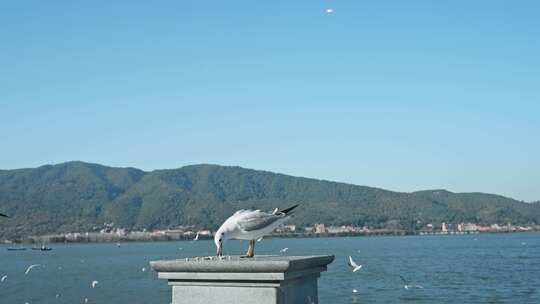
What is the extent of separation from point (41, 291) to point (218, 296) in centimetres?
7876

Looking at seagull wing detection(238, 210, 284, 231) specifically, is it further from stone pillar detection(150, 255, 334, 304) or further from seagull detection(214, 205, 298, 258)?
stone pillar detection(150, 255, 334, 304)

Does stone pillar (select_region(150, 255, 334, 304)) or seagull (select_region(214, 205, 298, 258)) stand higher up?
seagull (select_region(214, 205, 298, 258))

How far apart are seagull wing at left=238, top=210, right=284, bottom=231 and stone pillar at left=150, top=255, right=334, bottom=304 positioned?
1.81ft

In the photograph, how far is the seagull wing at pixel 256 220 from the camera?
6.91 m

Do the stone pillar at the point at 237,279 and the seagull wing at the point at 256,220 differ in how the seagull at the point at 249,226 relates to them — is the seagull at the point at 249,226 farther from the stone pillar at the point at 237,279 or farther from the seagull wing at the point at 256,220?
the stone pillar at the point at 237,279

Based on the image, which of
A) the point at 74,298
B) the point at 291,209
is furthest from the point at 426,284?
the point at 291,209

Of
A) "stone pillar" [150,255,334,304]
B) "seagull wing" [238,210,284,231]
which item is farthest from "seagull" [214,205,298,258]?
"stone pillar" [150,255,334,304]

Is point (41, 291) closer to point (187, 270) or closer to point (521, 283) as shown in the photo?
point (521, 283)

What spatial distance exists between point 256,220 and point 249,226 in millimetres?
90

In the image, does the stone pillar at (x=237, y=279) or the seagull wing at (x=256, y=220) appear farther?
the seagull wing at (x=256, y=220)

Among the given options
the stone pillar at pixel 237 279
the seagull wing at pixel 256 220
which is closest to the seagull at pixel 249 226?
the seagull wing at pixel 256 220

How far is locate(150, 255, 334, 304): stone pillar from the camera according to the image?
19.4 feet

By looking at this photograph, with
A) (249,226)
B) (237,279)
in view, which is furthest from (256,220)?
(237,279)

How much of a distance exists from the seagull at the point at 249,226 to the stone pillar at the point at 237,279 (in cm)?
49
